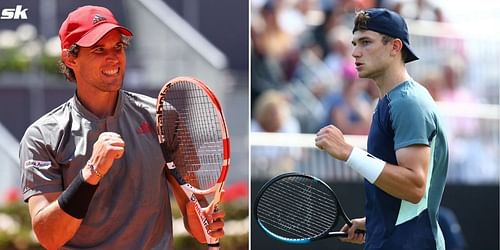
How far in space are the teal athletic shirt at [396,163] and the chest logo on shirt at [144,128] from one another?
0.69 m

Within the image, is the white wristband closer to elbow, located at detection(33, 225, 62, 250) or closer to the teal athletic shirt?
the teal athletic shirt

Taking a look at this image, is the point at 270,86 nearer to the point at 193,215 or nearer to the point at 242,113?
the point at 242,113

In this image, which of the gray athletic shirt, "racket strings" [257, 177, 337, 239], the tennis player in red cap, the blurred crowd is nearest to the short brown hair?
the tennis player in red cap

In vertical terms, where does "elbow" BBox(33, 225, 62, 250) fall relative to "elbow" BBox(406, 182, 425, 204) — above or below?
below

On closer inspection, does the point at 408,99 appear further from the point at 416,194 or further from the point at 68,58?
the point at 68,58

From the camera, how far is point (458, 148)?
646 cm

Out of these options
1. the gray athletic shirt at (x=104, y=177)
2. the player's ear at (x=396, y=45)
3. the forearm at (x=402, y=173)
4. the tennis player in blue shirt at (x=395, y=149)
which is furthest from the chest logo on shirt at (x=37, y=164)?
the player's ear at (x=396, y=45)

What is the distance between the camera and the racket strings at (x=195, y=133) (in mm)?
2879

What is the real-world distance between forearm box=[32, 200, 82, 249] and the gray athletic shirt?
7cm

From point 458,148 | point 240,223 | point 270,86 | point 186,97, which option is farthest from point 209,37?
point 186,97

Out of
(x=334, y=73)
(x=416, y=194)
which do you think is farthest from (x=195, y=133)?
(x=334, y=73)

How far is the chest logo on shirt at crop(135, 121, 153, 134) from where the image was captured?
108 inches

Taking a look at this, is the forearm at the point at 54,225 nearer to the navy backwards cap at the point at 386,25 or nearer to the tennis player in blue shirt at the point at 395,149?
the tennis player in blue shirt at the point at 395,149

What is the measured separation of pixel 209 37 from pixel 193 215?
10.8 ft
